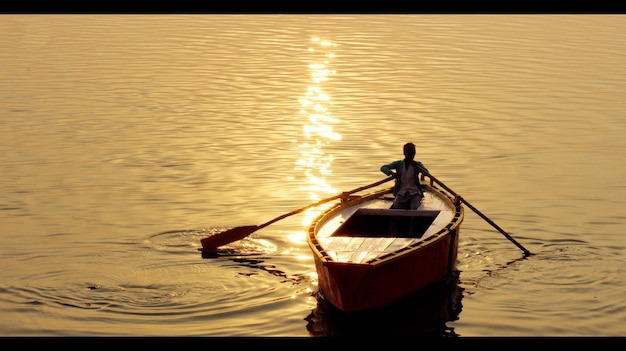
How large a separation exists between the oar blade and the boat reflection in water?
295 centimetres

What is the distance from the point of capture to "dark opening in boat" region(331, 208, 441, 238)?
19797 millimetres

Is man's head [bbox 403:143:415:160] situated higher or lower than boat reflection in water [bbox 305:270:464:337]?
higher

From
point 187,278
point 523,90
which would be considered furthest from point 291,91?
point 187,278

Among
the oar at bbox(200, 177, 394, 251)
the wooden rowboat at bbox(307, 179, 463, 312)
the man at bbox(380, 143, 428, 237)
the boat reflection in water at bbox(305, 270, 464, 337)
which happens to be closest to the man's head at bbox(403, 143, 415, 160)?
the man at bbox(380, 143, 428, 237)

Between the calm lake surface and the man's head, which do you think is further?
the man's head

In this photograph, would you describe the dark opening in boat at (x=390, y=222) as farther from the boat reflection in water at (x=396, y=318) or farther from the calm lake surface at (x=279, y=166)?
the boat reflection in water at (x=396, y=318)

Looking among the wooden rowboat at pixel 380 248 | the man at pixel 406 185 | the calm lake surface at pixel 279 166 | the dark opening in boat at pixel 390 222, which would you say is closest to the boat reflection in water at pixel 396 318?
the calm lake surface at pixel 279 166

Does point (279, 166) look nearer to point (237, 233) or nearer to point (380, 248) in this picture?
point (237, 233)

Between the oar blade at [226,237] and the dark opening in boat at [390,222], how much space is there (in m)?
2.14

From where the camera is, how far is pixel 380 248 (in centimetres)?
1748

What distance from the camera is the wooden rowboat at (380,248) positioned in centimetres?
1647

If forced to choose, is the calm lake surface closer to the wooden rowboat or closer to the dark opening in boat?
the wooden rowboat

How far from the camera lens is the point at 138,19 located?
5559 cm

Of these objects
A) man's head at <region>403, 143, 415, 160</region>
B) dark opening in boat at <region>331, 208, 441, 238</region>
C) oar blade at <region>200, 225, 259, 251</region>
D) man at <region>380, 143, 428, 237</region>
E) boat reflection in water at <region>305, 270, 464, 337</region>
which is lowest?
boat reflection in water at <region>305, 270, 464, 337</region>
